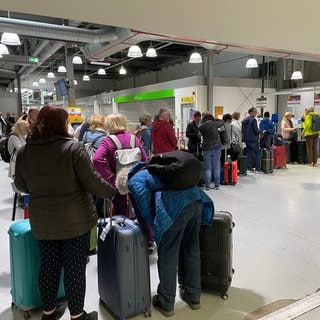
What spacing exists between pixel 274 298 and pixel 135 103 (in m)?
12.6

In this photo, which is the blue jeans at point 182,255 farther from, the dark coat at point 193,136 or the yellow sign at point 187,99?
the yellow sign at point 187,99

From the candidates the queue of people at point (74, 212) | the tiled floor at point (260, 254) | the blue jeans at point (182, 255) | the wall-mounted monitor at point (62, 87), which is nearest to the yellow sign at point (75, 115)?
the wall-mounted monitor at point (62, 87)

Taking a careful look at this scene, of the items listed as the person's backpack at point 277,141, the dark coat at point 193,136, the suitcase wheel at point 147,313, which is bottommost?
the suitcase wheel at point 147,313

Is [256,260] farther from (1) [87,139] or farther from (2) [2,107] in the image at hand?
(2) [2,107]

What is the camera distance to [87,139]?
3.67m

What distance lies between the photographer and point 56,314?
2061 millimetres

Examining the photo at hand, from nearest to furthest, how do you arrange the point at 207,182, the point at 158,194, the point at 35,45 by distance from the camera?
the point at 158,194 < the point at 207,182 < the point at 35,45

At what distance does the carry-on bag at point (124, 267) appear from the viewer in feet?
6.63

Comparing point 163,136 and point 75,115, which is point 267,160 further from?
point 75,115

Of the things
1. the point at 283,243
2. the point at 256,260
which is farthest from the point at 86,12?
the point at 283,243

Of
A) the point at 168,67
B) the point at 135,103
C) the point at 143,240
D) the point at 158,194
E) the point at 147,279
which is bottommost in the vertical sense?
the point at 147,279

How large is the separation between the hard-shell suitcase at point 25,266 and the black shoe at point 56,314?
0.45 feet

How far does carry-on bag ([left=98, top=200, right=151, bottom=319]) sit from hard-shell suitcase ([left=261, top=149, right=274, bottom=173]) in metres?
5.75

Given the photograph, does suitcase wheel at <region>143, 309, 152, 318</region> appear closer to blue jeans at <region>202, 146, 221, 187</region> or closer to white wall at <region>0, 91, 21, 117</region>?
blue jeans at <region>202, 146, 221, 187</region>
